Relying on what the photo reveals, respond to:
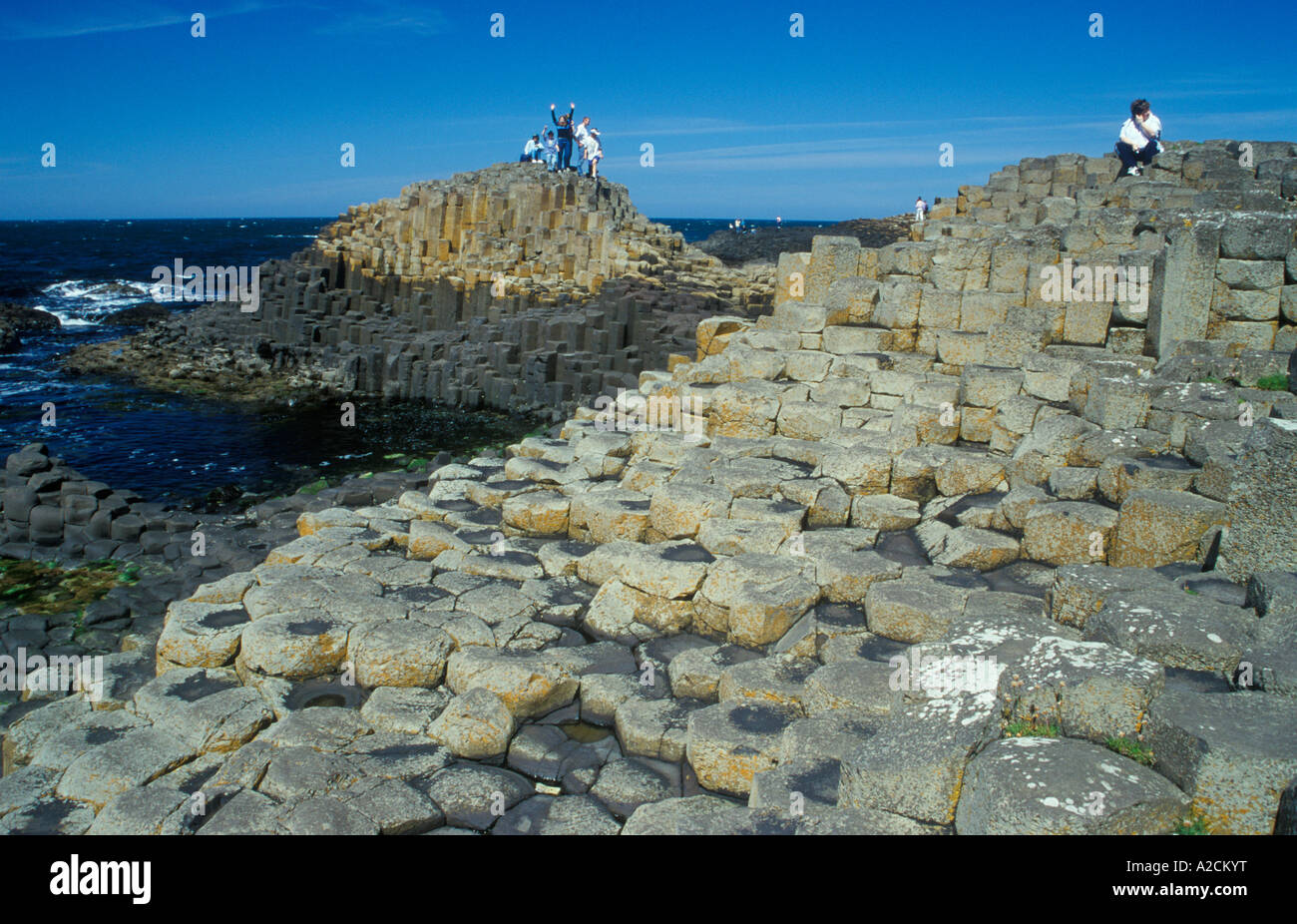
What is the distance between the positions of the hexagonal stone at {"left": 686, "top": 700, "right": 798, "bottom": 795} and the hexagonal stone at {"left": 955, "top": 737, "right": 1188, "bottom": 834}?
1.37 metres

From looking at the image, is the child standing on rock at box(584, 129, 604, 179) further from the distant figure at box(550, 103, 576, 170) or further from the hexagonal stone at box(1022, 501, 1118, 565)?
the hexagonal stone at box(1022, 501, 1118, 565)

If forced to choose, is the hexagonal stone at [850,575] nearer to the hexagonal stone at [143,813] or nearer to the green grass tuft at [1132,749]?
the green grass tuft at [1132,749]

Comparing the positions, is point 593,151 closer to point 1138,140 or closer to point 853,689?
point 1138,140

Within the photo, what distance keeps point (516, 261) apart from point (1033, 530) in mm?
25103

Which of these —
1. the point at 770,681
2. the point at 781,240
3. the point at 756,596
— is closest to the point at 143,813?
the point at 770,681

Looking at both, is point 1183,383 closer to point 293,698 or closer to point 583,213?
point 293,698

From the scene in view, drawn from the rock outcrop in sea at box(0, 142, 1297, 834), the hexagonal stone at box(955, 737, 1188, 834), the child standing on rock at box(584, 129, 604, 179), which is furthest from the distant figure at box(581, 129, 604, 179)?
the hexagonal stone at box(955, 737, 1188, 834)

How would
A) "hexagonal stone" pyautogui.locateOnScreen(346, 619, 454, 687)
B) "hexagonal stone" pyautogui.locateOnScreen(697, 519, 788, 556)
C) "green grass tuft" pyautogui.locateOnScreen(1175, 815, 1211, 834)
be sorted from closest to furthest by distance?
"green grass tuft" pyautogui.locateOnScreen(1175, 815, 1211, 834), "hexagonal stone" pyautogui.locateOnScreen(346, 619, 454, 687), "hexagonal stone" pyautogui.locateOnScreen(697, 519, 788, 556)

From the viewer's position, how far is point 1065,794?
139 inches

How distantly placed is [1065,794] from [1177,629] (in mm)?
1716

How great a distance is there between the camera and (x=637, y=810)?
4711mm

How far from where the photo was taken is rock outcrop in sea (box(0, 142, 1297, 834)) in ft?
13.7

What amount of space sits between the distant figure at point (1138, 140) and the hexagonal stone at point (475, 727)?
54.8 ft

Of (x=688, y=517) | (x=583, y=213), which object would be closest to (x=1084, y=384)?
(x=688, y=517)
